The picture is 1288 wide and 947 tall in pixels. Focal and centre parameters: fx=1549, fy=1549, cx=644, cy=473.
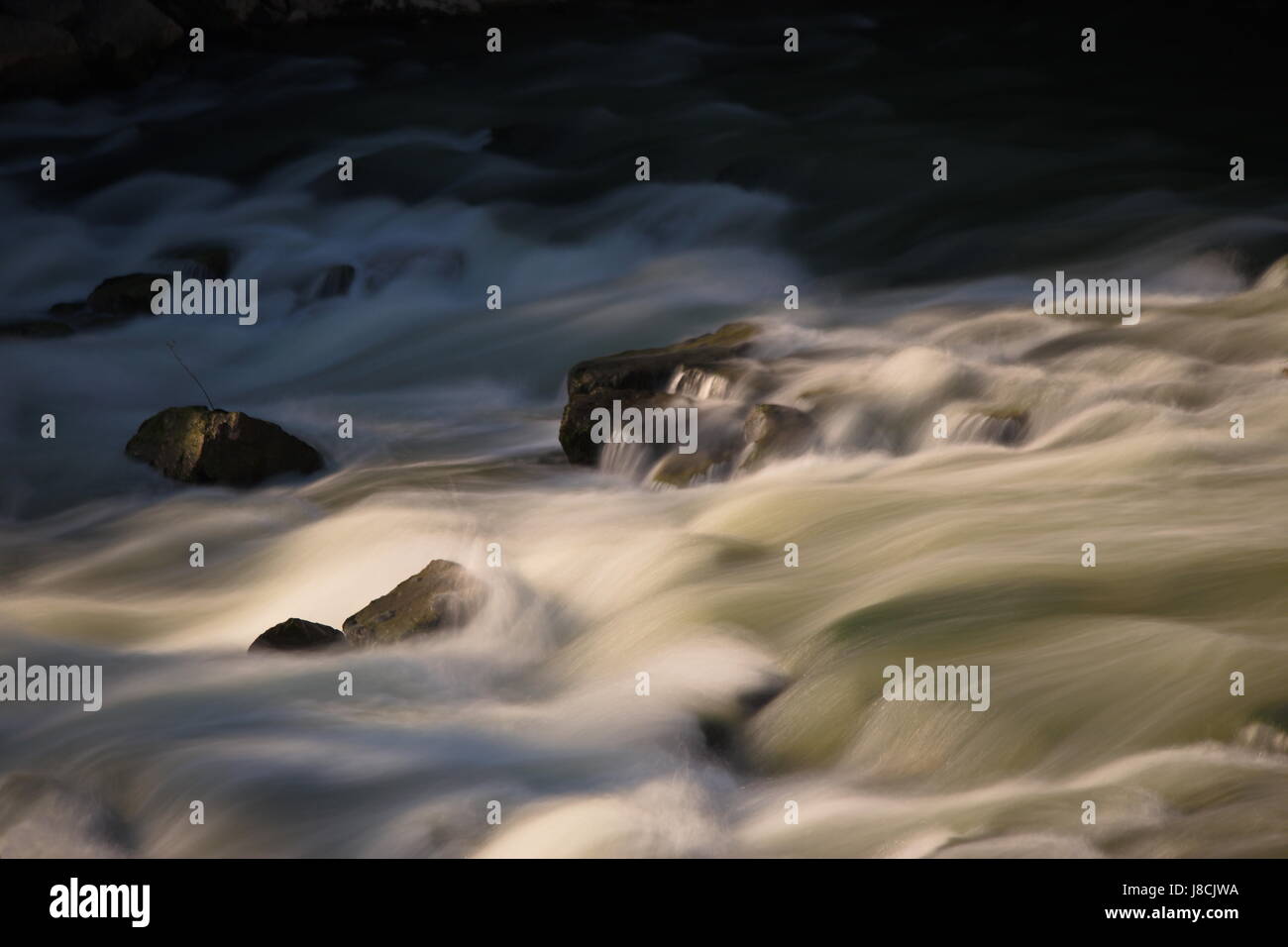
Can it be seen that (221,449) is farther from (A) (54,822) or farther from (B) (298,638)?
(A) (54,822)

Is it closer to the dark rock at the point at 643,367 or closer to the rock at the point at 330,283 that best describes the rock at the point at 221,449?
the dark rock at the point at 643,367

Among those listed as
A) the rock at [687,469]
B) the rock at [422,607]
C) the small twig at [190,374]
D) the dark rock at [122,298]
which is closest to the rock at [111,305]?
the dark rock at [122,298]

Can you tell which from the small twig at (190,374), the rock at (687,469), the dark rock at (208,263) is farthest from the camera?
the dark rock at (208,263)

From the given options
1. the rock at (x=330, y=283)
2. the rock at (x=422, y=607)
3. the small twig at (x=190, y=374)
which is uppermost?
the rock at (x=330, y=283)

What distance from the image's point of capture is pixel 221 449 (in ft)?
25.1

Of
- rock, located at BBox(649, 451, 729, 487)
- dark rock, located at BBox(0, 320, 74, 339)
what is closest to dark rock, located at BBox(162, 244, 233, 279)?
dark rock, located at BBox(0, 320, 74, 339)

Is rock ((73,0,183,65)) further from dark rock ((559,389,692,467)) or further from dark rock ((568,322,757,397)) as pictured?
dark rock ((559,389,692,467))

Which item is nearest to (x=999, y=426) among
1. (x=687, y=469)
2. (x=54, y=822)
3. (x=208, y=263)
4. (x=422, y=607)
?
(x=687, y=469)

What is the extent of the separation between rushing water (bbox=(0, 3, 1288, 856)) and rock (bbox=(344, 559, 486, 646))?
0.08m

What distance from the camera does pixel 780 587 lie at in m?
5.62

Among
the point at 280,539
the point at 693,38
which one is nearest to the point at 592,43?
the point at 693,38

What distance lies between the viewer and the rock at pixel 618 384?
7.52 metres

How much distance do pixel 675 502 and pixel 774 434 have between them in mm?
590

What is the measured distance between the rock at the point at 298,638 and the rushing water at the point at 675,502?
4.0 inches
